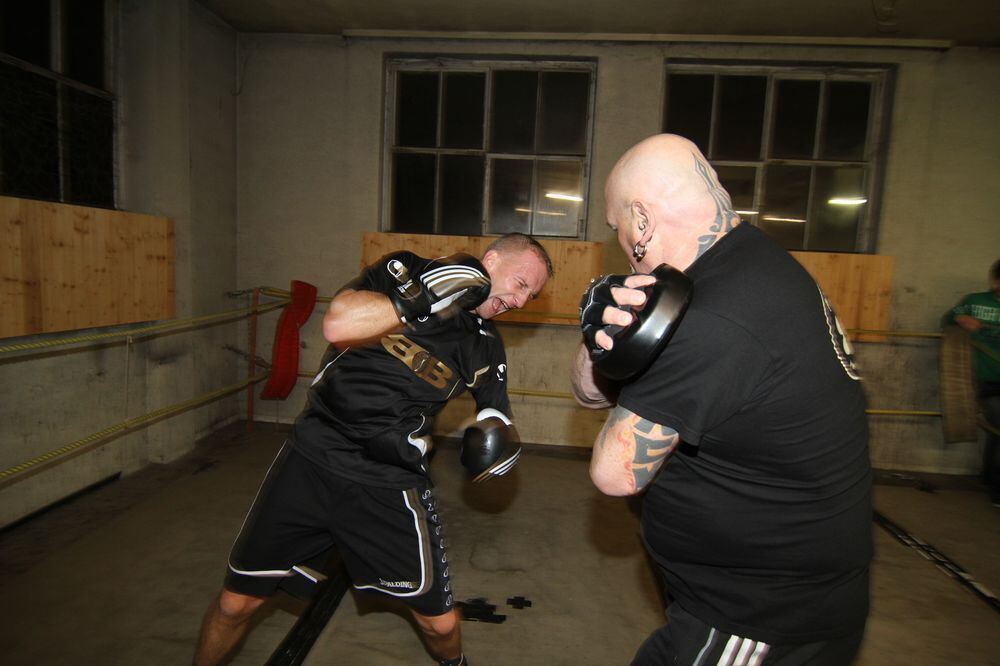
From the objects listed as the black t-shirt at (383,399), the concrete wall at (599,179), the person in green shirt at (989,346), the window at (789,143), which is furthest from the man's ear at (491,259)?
the person in green shirt at (989,346)

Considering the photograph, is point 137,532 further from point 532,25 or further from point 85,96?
point 532,25

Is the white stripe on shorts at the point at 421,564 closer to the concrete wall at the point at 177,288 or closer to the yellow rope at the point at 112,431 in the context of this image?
the yellow rope at the point at 112,431

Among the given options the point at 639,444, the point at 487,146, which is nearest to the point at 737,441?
the point at 639,444

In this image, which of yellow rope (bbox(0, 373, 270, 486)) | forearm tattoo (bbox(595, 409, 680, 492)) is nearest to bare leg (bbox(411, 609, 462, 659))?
forearm tattoo (bbox(595, 409, 680, 492))

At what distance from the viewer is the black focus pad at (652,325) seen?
0.93 meters

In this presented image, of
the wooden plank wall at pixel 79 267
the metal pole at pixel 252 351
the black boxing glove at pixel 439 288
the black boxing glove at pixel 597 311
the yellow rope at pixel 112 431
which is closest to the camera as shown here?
the black boxing glove at pixel 597 311

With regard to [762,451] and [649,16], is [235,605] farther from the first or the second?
[649,16]

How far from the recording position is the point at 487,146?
4762mm

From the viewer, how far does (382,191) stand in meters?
4.85

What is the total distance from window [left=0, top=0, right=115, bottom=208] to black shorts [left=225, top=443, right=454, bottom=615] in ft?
8.84

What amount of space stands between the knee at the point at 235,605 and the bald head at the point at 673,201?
1702mm

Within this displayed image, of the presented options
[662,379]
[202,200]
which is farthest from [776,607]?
[202,200]

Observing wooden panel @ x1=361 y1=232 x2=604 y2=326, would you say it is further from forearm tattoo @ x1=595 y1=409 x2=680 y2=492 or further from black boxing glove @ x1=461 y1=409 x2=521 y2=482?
forearm tattoo @ x1=595 y1=409 x2=680 y2=492

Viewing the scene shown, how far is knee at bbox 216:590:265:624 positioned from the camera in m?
1.83
